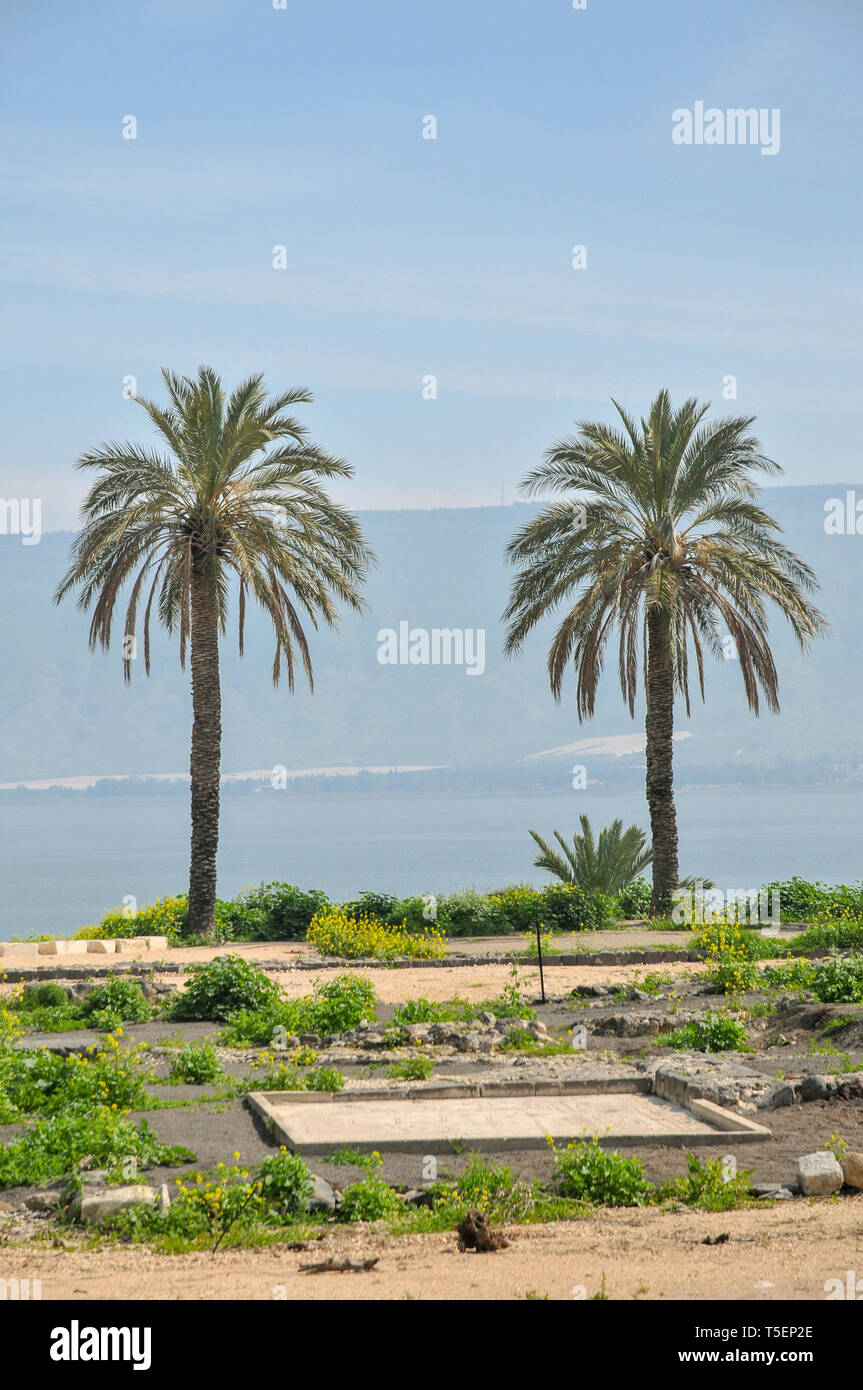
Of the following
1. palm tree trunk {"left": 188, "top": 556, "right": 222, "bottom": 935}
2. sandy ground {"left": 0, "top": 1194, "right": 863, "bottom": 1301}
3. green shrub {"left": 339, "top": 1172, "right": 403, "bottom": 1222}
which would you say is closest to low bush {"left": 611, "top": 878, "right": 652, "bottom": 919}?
palm tree trunk {"left": 188, "top": 556, "right": 222, "bottom": 935}

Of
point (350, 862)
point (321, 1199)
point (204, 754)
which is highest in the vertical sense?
point (204, 754)

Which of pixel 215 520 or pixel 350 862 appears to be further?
pixel 350 862

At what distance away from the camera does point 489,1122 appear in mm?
9945

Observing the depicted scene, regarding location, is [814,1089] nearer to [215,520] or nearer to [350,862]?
[215,520]

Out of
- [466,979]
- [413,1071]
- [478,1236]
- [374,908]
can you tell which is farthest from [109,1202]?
[374,908]

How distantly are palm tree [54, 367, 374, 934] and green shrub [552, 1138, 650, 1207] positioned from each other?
16.5 meters

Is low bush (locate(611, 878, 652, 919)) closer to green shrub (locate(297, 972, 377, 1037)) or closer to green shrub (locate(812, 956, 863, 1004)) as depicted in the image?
green shrub (locate(812, 956, 863, 1004))

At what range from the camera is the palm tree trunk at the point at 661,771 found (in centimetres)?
2583

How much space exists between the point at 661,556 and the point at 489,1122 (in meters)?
16.7

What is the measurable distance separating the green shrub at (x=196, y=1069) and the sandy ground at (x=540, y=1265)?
15.7 ft

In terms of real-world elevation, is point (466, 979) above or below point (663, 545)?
below

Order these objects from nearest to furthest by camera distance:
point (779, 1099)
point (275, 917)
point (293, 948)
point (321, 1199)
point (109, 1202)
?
point (109, 1202)
point (321, 1199)
point (779, 1099)
point (293, 948)
point (275, 917)

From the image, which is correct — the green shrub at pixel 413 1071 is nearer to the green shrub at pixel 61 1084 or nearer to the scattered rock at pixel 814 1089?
the green shrub at pixel 61 1084
